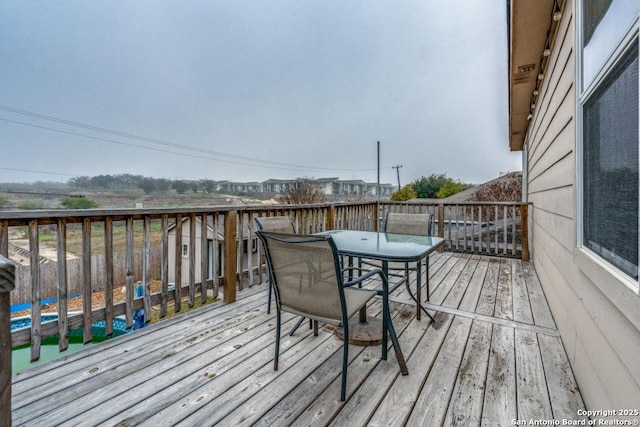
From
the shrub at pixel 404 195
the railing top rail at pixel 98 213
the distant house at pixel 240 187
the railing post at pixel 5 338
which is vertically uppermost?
the distant house at pixel 240 187

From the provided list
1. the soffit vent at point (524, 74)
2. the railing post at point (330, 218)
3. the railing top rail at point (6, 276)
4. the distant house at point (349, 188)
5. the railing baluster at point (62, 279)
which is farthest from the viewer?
the distant house at point (349, 188)

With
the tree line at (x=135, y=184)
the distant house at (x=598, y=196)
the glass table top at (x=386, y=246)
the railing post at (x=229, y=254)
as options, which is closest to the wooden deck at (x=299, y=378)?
the distant house at (x=598, y=196)

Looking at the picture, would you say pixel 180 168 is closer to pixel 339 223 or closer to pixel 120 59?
pixel 120 59

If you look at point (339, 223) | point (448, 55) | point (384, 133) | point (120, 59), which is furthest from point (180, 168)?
point (339, 223)

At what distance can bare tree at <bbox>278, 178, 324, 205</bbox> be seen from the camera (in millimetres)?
17281

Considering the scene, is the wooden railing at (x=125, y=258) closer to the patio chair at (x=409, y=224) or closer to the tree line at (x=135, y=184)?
the patio chair at (x=409, y=224)

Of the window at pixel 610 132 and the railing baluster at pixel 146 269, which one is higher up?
the window at pixel 610 132

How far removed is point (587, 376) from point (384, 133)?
2102cm

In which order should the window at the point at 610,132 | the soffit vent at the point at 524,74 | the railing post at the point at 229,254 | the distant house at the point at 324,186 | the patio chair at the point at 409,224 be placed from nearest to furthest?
the window at the point at 610,132 < the railing post at the point at 229,254 < the patio chair at the point at 409,224 < the soffit vent at the point at 524,74 < the distant house at the point at 324,186

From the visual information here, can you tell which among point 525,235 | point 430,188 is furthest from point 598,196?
point 430,188

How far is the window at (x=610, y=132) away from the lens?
0.98 m

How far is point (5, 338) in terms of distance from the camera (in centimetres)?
72

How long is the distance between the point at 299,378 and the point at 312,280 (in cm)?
64

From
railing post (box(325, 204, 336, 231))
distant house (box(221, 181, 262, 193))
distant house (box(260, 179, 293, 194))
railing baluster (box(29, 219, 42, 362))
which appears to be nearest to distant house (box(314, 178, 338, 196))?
distant house (box(260, 179, 293, 194))
